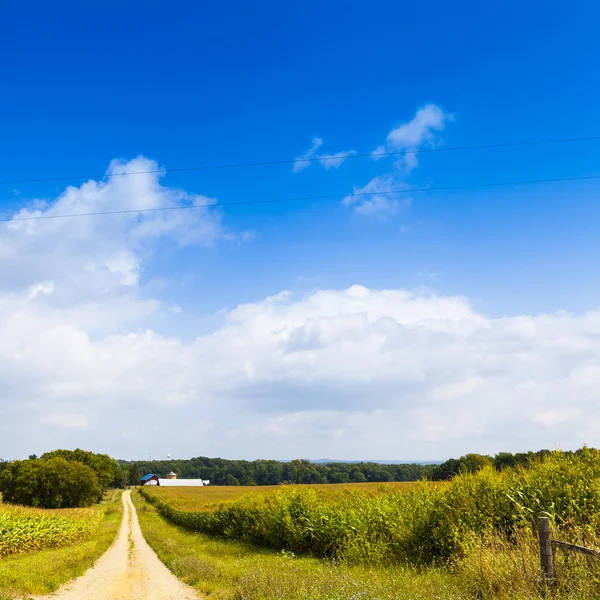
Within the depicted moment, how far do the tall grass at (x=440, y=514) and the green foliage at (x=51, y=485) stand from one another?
5894cm

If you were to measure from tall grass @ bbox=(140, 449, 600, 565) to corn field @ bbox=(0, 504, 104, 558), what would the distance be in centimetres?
1396

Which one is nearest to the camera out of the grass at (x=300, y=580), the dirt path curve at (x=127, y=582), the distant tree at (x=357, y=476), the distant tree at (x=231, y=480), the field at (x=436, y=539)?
the field at (x=436, y=539)

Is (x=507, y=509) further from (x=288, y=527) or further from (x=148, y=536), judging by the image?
(x=148, y=536)

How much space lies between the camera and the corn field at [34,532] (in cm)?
2536

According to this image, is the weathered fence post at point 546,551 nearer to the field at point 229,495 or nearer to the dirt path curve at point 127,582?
the dirt path curve at point 127,582

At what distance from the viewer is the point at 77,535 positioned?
33.4m

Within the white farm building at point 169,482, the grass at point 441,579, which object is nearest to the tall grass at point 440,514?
the grass at point 441,579

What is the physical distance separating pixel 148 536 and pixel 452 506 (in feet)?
88.7

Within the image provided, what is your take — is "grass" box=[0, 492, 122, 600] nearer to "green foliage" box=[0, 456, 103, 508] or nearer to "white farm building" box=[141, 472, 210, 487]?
"green foliage" box=[0, 456, 103, 508]

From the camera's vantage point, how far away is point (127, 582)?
17.0 meters

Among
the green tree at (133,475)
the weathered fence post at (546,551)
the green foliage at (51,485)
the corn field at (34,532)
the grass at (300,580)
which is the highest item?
the weathered fence post at (546,551)

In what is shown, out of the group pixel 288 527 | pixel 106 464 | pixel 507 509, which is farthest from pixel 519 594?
pixel 106 464

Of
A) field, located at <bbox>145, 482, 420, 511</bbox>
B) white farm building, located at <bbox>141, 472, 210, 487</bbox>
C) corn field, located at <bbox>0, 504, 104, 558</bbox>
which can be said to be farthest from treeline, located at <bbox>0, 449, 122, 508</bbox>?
white farm building, located at <bbox>141, 472, 210, 487</bbox>

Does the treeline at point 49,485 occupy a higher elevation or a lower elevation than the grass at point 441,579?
lower
